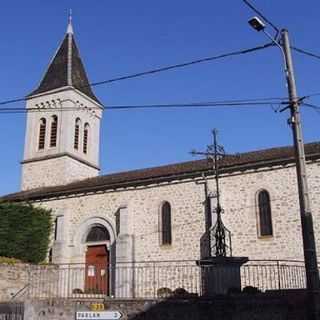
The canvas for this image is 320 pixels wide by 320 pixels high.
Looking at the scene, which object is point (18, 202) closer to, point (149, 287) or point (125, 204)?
point (125, 204)

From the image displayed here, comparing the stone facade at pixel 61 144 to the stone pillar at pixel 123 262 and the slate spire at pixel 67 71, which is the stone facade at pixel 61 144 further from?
the stone pillar at pixel 123 262

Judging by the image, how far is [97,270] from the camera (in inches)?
1061

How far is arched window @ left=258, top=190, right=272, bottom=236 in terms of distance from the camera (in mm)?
23078

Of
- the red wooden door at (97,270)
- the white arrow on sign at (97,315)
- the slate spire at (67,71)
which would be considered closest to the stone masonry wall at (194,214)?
the red wooden door at (97,270)

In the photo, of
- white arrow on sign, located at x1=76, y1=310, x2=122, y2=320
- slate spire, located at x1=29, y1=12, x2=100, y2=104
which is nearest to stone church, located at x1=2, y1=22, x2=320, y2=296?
slate spire, located at x1=29, y1=12, x2=100, y2=104

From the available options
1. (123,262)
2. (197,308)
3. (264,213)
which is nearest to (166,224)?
(123,262)

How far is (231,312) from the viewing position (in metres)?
13.5

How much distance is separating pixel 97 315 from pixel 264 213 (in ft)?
40.7

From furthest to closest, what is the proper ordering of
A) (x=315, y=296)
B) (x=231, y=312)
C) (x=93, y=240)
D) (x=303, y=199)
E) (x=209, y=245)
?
(x=93, y=240), (x=209, y=245), (x=231, y=312), (x=303, y=199), (x=315, y=296)

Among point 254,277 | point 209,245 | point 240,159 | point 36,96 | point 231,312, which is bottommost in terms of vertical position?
point 231,312

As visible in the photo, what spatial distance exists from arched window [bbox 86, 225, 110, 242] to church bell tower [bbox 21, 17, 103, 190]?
661 cm

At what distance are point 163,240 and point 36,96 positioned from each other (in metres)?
18.1

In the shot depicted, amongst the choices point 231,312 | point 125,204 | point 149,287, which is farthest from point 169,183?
point 231,312

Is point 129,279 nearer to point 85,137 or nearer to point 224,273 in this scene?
point 224,273
